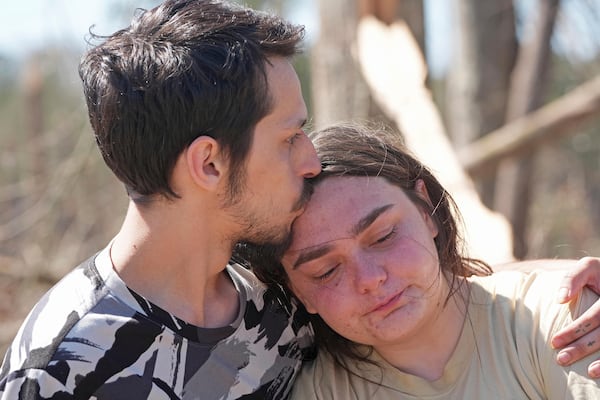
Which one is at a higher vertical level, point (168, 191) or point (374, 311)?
point (168, 191)

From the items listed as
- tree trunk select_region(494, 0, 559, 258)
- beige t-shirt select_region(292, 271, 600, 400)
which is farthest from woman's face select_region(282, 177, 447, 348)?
tree trunk select_region(494, 0, 559, 258)

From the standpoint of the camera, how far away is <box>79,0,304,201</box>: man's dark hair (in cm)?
195

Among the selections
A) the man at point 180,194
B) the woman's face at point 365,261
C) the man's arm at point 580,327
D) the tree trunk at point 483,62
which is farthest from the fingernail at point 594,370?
the tree trunk at point 483,62

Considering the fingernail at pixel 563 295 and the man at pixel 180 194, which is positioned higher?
the man at pixel 180 194

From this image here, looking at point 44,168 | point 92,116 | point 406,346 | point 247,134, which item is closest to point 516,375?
point 406,346

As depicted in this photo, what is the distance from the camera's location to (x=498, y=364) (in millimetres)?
2107

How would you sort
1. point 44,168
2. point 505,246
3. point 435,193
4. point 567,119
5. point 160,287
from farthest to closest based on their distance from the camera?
point 44,168 < point 567,119 < point 505,246 < point 435,193 < point 160,287

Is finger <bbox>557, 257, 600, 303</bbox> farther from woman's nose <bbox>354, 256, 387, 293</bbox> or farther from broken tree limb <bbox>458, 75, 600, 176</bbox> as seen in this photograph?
broken tree limb <bbox>458, 75, 600, 176</bbox>

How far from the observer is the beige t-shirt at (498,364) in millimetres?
2045

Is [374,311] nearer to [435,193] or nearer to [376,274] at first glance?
[376,274]

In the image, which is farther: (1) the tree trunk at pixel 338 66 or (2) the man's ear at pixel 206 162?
(1) the tree trunk at pixel 338 66

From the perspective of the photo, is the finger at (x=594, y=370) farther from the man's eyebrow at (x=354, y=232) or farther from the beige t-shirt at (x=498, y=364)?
the man's eyebrow at (x=354, y=232)

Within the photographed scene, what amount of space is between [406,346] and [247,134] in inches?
25.5

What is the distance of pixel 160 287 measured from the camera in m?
2.01
